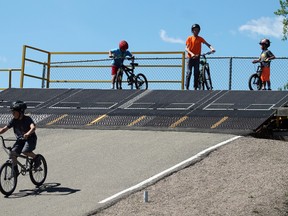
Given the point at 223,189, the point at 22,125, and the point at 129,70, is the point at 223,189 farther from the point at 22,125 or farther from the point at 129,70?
the point at 129,70

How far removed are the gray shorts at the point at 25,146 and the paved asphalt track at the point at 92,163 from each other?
0.77 metres

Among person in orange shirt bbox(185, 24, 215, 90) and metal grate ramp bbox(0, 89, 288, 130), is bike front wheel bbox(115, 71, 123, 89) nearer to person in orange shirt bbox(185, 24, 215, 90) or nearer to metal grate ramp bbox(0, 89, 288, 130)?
metal grate ramp bbox(0, 89, 288, 130)

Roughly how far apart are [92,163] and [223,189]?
3.83 meters

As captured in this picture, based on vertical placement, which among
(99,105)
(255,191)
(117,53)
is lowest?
(255,191)

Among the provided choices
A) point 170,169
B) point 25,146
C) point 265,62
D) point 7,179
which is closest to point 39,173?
point 25,146

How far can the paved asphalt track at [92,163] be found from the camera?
14.0 m

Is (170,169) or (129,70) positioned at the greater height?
(129,70)

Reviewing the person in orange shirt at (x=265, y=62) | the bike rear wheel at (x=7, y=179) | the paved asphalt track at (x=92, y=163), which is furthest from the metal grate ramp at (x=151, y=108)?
the bike rear wheel at (x=7, y=179)

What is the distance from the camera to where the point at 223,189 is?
14008mm

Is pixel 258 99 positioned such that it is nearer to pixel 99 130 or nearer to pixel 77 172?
pixel 99 130

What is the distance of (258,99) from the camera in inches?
898

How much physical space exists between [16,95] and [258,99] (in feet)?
27.7

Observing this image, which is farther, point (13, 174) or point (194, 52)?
point (194, 52)

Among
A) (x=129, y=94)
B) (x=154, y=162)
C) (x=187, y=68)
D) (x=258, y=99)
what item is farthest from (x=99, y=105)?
(x=154, y=162)
